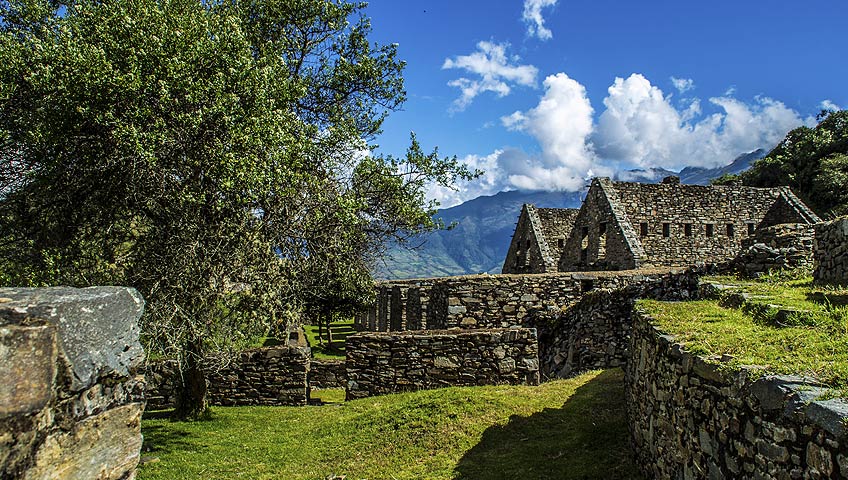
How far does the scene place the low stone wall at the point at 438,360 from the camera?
1261 cm

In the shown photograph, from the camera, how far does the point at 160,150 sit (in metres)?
10.0

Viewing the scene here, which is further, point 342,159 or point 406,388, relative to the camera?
point 342,159

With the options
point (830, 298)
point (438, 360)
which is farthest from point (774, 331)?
point (438, 360)

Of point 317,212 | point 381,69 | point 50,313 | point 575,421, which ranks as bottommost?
point 575,421

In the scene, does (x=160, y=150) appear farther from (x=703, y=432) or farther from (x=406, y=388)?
(x=703, y=432)

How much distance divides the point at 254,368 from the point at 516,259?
18.7 m

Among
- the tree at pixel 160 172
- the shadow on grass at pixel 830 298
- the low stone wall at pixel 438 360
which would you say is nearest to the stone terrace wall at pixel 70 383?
the tree at pixel 160 172

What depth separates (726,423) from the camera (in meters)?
4.25

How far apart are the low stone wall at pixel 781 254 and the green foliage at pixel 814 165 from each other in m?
23.2

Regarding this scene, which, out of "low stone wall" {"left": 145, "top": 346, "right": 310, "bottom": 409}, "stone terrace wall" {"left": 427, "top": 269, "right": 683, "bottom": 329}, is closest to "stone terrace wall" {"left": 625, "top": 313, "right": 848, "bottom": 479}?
"stone terrace wall" {"left": 427, "top": 269, "right": 683, "bottom": 329}

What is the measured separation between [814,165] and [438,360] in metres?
39.0

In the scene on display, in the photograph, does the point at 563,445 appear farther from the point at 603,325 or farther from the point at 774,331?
the point at 603,325

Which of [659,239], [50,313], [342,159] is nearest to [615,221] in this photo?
[659,239]

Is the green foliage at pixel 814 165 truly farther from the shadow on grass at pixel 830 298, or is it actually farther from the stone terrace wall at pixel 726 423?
the stone terrace wall at pixel 726 423
